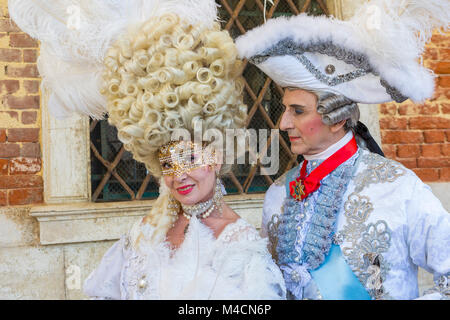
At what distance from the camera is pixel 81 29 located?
1.78m

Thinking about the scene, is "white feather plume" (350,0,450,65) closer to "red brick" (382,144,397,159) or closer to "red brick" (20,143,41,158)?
"red brick" (382,144,397,159)

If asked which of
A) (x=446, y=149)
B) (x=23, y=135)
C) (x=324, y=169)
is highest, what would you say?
(x=324, y=169)

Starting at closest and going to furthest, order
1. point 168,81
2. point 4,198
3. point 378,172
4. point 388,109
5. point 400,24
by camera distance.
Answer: point 168,81
point 400,24
point 378,172
point 4,198
point 388,109

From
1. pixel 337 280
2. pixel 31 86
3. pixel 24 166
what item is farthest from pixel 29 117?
pixel 337 280

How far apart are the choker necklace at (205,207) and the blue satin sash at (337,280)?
1.52 ft

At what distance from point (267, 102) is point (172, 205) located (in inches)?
78.0

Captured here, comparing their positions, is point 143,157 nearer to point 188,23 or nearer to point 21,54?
point 188,23

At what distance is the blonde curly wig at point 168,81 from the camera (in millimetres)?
1588

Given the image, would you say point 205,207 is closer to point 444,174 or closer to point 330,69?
point 330,69

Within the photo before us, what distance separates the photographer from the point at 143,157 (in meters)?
1.76

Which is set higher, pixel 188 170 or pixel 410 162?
pixel 188 170

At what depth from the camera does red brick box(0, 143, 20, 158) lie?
2973mm

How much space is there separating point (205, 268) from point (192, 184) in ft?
0.98

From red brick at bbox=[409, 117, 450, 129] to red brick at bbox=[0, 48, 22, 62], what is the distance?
2.95m
